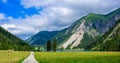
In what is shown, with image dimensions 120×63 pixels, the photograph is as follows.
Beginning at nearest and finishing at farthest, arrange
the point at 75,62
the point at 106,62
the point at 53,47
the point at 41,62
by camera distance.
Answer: the point at 106,62 → the point at 75,62 → the point at 41,62 → the point at 53,47

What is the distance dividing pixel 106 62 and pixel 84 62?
418 centimetres

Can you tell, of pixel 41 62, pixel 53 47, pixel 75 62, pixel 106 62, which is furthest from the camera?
pixel 53 47

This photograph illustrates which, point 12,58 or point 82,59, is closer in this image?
point 82,59

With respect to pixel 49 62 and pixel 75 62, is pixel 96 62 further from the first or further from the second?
pixel 49 62

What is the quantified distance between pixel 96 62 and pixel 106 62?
1.78m

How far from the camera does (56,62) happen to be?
168 feet

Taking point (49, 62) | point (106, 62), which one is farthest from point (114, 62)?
point (49, 62)

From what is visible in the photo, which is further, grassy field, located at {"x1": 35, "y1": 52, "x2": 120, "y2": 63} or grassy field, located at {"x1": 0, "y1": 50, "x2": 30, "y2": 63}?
grassy field, located at {"x1": 0, "y1": 50, "x2": 30, "y2": 63}

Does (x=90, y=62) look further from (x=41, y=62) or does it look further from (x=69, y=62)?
(x=41, y=62)

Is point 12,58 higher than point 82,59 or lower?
higher

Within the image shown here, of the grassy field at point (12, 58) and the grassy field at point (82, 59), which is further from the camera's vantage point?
the grassy field at point (12, 58)

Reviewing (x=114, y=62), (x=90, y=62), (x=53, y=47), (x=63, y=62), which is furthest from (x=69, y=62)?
(x=53, y=47)

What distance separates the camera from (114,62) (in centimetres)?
4684

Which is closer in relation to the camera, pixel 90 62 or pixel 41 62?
pixel 90 62
